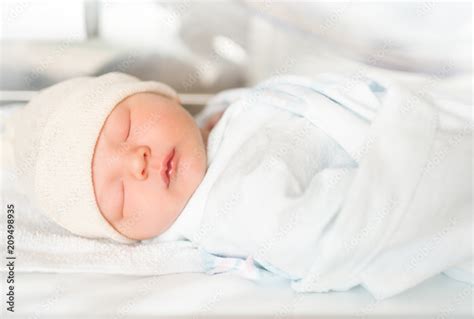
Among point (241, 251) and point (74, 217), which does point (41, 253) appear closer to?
point (74, 217)

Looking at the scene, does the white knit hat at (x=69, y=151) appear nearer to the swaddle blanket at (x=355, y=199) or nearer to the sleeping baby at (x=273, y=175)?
the sleeping baby at (x=273, y=175)

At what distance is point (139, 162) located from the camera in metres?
0.87

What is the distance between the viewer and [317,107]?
90 centimetres

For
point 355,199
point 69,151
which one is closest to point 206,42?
point 69,151

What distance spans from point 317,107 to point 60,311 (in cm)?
45

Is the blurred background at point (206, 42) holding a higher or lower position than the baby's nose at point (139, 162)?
higher

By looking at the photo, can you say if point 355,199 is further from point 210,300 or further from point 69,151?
point 69,151

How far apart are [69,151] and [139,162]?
0.11 meters

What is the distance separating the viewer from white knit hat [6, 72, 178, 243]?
894 millimetres

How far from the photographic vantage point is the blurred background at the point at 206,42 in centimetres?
107

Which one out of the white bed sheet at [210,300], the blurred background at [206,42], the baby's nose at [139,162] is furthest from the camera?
the blurred background at [206,42]

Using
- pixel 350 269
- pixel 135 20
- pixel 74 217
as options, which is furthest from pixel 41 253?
pixel 135 20

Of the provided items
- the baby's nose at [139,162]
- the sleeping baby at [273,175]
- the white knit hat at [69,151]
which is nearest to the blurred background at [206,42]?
the sleeping baby at [273,175]

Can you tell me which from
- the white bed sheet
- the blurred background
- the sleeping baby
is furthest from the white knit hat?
the blurred background
